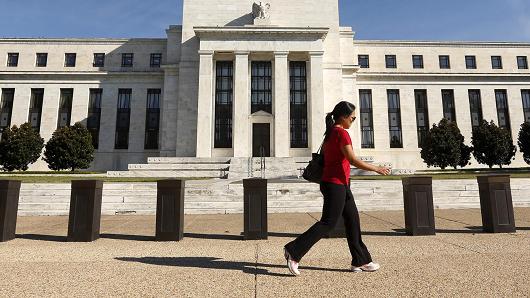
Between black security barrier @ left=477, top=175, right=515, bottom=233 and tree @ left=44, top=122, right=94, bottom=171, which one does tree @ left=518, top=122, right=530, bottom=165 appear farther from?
tree @ left=44, top=122, right=94, bottom=171

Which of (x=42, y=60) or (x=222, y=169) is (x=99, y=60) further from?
(x=222, y=169)

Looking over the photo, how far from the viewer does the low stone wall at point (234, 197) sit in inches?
512

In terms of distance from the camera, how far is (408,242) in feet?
20.6

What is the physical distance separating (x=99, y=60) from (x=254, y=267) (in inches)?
1712

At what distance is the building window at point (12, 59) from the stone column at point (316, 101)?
36455 millimetres

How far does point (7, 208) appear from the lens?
6.91 meters

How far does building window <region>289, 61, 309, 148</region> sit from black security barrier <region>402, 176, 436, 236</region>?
25.8 meters

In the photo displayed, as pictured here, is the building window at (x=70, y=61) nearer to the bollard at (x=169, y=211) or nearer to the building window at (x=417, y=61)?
the bollard at (x=169, y=211)

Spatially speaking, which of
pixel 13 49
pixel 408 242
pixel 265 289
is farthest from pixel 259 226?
pixel 13 49

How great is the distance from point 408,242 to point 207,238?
411 cm

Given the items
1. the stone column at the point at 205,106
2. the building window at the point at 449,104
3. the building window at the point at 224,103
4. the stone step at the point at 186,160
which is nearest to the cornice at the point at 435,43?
the building window at the point at 449,104

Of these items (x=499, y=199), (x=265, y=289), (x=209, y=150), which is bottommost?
(x=265, y=289)

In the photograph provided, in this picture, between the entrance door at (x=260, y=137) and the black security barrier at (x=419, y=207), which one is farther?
the entrance door at (x=260, y=137)

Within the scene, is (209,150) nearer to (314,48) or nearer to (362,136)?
(314,48)
